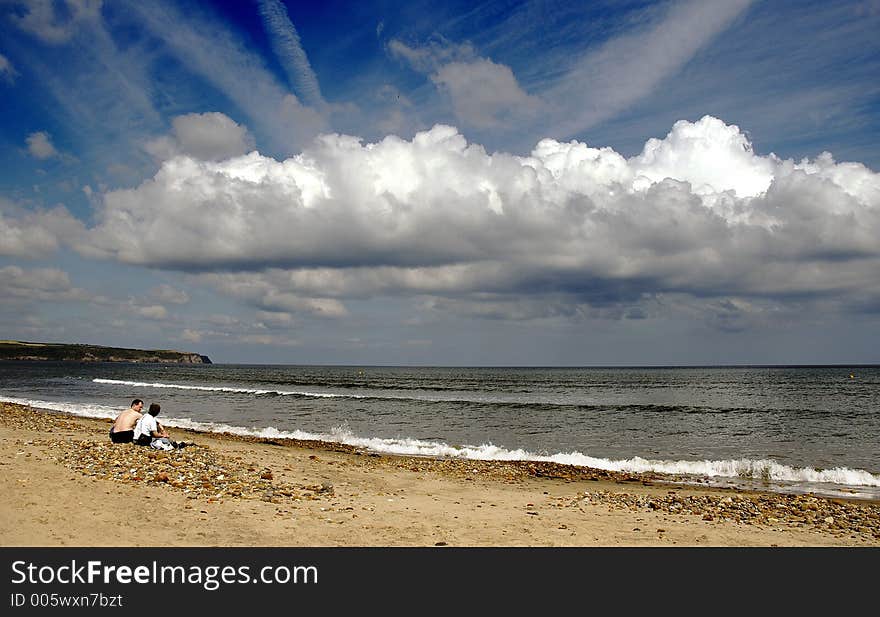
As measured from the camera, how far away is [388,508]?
415 inches

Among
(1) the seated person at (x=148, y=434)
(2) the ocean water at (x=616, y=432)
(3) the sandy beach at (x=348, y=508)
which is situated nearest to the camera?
(3) the sandy beach at (x=348, y=508)

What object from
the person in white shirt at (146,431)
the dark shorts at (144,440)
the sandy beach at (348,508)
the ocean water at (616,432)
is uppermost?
the person in white shirt at (146,431)

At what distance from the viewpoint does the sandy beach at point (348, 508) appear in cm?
847

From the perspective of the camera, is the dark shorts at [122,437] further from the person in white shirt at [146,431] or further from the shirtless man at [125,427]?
the person in white shirt at [146,431]

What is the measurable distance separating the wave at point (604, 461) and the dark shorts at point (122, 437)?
30.2ft

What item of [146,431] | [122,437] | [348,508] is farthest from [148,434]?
[348,508]

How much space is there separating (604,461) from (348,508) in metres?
12.2

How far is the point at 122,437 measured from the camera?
1555 centimetres

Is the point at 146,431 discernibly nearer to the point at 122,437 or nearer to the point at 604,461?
the point at 122,437

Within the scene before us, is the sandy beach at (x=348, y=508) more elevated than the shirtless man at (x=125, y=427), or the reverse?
the shirtless man at (x=125, y=427)

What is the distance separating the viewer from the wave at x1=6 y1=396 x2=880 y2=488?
56.3ft

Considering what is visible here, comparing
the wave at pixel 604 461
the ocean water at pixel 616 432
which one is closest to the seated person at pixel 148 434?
the wave at pixel 604 461

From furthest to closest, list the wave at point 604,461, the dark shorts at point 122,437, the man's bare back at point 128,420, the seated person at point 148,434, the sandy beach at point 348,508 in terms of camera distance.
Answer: the wave at point 604,461 → the man's bare back at point 128,420 → the dark shorts at point 122,437 → the seated person at point 148,434 → the sandy beach at point 348,508
